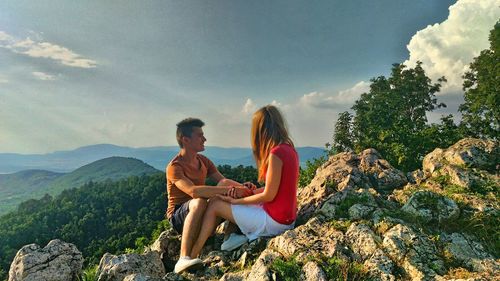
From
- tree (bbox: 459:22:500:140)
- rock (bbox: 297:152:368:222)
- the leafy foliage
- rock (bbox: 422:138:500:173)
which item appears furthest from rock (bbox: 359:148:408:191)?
tree (bbox: 459:22:500:140)

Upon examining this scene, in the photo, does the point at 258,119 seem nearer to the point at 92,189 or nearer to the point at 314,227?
the point at 314,227

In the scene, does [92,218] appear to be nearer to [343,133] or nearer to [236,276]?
[343,133]

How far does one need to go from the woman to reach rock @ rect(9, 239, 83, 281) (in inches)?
108

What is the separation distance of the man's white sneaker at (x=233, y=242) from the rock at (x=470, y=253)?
3.79 metres

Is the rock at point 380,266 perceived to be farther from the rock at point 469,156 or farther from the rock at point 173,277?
the rock at point 469,156

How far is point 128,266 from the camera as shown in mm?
7426

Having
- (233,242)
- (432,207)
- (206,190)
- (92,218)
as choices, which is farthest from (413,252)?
(92,218)

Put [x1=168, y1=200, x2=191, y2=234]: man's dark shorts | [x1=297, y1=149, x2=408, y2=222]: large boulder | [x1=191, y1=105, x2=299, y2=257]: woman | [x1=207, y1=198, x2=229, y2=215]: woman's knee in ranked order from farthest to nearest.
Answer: [x1=297, y1=149, x2=408, y2=222]: large boulder, [x1=168, y1=200, x2=191, y2=234]: man's dark shorts, [x1=207, y1=198, x2=229, y2=215]: woman's knee, [x1=191, y1=105, x2=299, y2=257]: woman

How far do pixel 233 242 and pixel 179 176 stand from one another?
1.83m

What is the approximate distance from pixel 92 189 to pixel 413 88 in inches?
3928

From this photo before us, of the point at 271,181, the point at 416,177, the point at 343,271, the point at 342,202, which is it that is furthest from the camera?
the point at 416,177

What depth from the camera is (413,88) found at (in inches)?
2039

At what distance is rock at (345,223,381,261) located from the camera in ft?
22.0

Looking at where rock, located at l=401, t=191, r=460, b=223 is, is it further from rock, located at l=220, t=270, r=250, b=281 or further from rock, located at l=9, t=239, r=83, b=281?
rock, located at l=9, t=239, r=83, b=281
